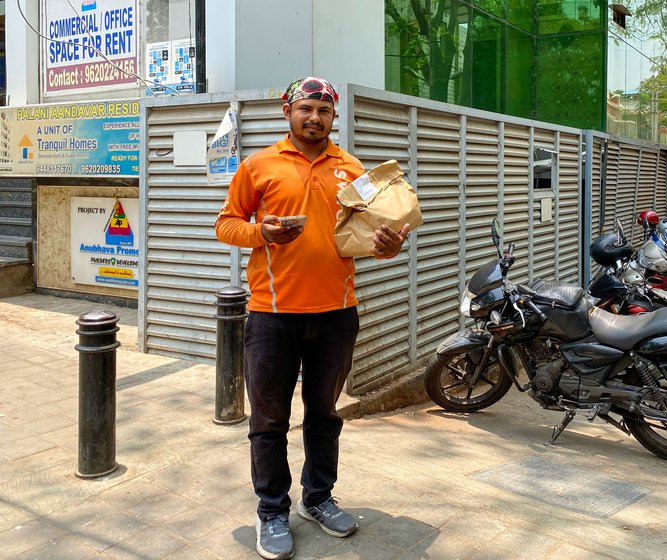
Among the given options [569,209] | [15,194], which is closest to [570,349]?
[569,209]

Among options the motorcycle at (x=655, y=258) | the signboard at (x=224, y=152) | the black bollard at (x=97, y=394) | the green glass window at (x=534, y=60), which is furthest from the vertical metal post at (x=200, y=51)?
the motorcycle at (x=655, y=258)

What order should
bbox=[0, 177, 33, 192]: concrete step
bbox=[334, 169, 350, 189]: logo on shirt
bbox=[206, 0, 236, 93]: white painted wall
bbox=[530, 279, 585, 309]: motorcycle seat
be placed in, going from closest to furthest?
1. bbox=[334, 169, 350, 189]: logo on shirt
2. bbox=[530, 279, 585, 309]: motorcycle seat
3. bbox=[206, 0, 236, 93]: white painted wall
4. bbox=[0, 177, 33, 192]: concrete step

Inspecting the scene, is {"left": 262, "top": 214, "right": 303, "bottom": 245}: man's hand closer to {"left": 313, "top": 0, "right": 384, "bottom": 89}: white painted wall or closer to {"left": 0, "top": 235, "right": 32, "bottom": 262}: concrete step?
{"left": 313, "top": 0, "right": 384, "bottom": 89}: white painted wall

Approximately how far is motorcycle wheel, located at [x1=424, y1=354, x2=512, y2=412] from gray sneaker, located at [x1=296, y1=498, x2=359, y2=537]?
2.70 meters

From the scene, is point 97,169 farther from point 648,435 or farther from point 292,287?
point 648,435

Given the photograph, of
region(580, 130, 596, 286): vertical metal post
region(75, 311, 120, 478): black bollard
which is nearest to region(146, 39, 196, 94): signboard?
region(75, 311, 120, 478): black bollard

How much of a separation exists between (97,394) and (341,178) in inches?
72.8

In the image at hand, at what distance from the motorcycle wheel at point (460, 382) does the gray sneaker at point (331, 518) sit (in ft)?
8.85

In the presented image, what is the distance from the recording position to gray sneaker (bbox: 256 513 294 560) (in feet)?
10.8

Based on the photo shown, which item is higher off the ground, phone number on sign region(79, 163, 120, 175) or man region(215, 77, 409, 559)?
phone number on sign region(79, 163, 120, 175)

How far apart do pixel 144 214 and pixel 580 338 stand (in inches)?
156

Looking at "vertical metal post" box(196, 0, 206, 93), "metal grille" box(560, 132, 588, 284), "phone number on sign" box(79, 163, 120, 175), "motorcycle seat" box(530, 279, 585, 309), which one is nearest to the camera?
"motorcycle seat" box(530, 279, 585, 309)

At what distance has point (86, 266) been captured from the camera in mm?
9555

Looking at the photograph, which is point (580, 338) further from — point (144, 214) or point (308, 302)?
point (144, 214)
